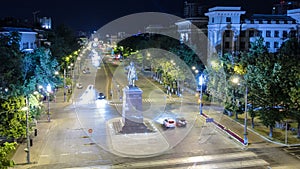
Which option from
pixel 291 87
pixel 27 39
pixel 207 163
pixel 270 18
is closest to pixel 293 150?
pixel 291 87

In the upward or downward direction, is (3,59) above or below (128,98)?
above

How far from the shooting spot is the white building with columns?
83.0 m

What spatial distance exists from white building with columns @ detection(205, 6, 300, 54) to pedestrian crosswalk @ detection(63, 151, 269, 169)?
2135 inches

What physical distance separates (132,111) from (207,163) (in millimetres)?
12667

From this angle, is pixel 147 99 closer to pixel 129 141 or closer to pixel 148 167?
pixel 129 141

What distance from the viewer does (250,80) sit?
3969cm

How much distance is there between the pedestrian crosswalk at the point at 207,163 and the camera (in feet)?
96.2

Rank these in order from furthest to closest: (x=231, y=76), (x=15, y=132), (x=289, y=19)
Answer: (x=289, y=19)
(x=231, y=76)
(x=15, y=132)

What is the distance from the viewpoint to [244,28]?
8412 centimetres

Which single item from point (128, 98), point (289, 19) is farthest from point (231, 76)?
point (289, 19)

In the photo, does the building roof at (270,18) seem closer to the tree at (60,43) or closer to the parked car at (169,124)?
the tree at (60,43)

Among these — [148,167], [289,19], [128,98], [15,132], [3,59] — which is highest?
[289,19]

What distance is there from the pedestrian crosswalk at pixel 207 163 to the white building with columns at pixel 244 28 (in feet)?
178

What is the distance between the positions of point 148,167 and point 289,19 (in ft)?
220
